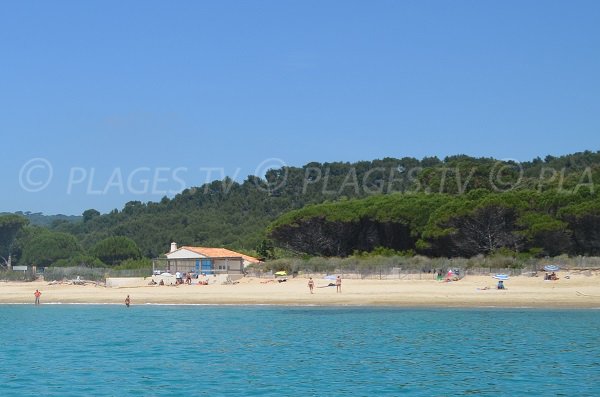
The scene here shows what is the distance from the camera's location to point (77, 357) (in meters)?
26.3

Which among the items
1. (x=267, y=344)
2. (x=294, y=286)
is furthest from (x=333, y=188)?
(x=267, y=344)

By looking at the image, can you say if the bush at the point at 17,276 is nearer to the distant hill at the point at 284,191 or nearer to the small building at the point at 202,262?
the small building at the point at 202,262

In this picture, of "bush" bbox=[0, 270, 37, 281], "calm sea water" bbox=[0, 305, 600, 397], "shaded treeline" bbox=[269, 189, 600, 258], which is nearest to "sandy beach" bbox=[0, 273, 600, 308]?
"calm sea water" bbox=[0, 305, 600, 397]

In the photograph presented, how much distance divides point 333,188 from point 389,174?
10541 mm

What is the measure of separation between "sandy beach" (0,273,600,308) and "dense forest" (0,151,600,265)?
7.64 m

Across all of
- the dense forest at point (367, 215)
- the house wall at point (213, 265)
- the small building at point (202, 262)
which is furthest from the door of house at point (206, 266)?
the dense forest at point (367, 215)

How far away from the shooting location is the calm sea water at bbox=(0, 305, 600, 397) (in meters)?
20.5

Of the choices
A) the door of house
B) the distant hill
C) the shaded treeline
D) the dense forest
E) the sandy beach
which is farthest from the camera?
the distant hill

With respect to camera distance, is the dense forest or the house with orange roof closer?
the dense forest

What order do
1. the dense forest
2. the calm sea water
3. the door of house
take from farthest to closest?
the door of house → the dense forest → the calm sea water

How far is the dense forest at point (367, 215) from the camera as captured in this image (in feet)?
170

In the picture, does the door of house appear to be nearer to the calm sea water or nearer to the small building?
the small building

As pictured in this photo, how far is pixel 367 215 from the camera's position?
60031mm

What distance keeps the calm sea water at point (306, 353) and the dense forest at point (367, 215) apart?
15496 mm
